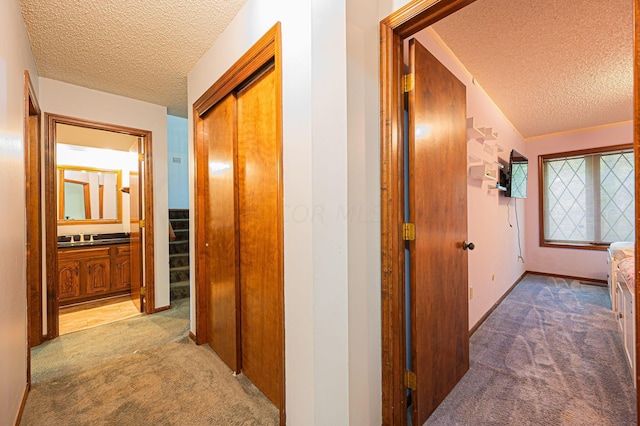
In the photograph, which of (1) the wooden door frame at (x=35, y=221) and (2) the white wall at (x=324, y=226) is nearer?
(2) the white wall at (x=324, y=226)

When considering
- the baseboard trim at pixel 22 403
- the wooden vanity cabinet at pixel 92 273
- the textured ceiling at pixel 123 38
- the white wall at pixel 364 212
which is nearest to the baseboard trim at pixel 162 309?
the wooden vanity cabinet at pixel 92 273

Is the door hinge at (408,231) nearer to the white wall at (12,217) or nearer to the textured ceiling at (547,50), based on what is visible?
the textured ceiling at (547,50)

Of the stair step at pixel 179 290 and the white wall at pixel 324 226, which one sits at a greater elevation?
the white wall at pixel 324 226

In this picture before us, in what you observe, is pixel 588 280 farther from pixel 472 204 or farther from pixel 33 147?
pixel 33 147

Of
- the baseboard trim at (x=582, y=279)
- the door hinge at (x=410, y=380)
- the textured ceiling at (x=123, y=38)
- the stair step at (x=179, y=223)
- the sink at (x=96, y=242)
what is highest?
the textured ceiling at (x=123, y=38)

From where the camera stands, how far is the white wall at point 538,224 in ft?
14.1

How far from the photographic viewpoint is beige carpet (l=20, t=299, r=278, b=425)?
1542mm

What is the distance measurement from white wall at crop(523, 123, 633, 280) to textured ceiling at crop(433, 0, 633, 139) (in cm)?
99

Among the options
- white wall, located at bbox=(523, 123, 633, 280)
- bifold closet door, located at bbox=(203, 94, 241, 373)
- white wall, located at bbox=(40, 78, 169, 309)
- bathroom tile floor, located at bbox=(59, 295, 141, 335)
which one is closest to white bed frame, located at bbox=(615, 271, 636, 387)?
bifold closet door, located at bbox=(203, 94, 241, 373)

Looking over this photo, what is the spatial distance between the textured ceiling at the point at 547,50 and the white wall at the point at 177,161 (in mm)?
4336

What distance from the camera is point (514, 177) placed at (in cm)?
381

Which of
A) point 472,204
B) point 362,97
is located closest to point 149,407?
point 362,97

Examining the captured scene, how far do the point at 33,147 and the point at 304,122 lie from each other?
8.96 ft

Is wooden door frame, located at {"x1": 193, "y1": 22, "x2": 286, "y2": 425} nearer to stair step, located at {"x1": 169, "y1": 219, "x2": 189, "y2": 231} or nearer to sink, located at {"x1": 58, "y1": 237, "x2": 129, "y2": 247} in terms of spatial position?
stair step, located at {"x1": 169, "y1": 219, "x2": 189, "y2": 231}
